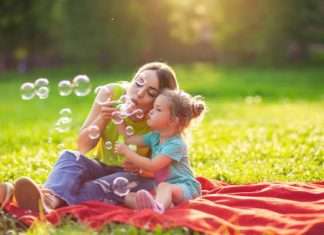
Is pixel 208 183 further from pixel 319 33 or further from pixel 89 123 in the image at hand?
pixel 319 33

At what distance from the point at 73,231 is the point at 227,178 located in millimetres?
1954

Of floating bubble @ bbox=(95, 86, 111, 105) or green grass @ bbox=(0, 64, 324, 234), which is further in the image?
green grass @ bbox=(0, 64, 324, 234)

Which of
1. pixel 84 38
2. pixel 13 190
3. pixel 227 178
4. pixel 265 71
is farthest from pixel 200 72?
pixel 13 190

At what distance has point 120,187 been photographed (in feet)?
14.5

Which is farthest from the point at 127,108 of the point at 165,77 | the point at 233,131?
the point at 233,131

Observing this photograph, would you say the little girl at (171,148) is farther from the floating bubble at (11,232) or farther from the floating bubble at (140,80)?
the floating bubble at (11,232)

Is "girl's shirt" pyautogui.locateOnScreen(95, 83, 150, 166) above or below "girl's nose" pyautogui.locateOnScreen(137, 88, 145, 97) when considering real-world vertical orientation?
below

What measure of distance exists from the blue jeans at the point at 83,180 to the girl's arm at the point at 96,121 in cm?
14

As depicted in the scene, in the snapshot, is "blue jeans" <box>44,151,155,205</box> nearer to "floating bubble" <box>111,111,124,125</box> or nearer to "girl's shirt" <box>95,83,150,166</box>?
"girl's shirt" <box>95,83,150,166</box>

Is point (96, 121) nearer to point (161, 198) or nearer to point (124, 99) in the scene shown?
point (124, 99)

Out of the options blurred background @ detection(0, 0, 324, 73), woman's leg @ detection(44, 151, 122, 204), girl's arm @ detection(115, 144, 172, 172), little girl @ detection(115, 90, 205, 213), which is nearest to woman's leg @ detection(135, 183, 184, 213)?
little girl @ detection(115, 90, 205, 213)

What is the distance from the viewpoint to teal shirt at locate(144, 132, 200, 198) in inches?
177

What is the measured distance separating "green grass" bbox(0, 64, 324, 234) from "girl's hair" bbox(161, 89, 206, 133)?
85 cm

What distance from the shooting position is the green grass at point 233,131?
588 cm
